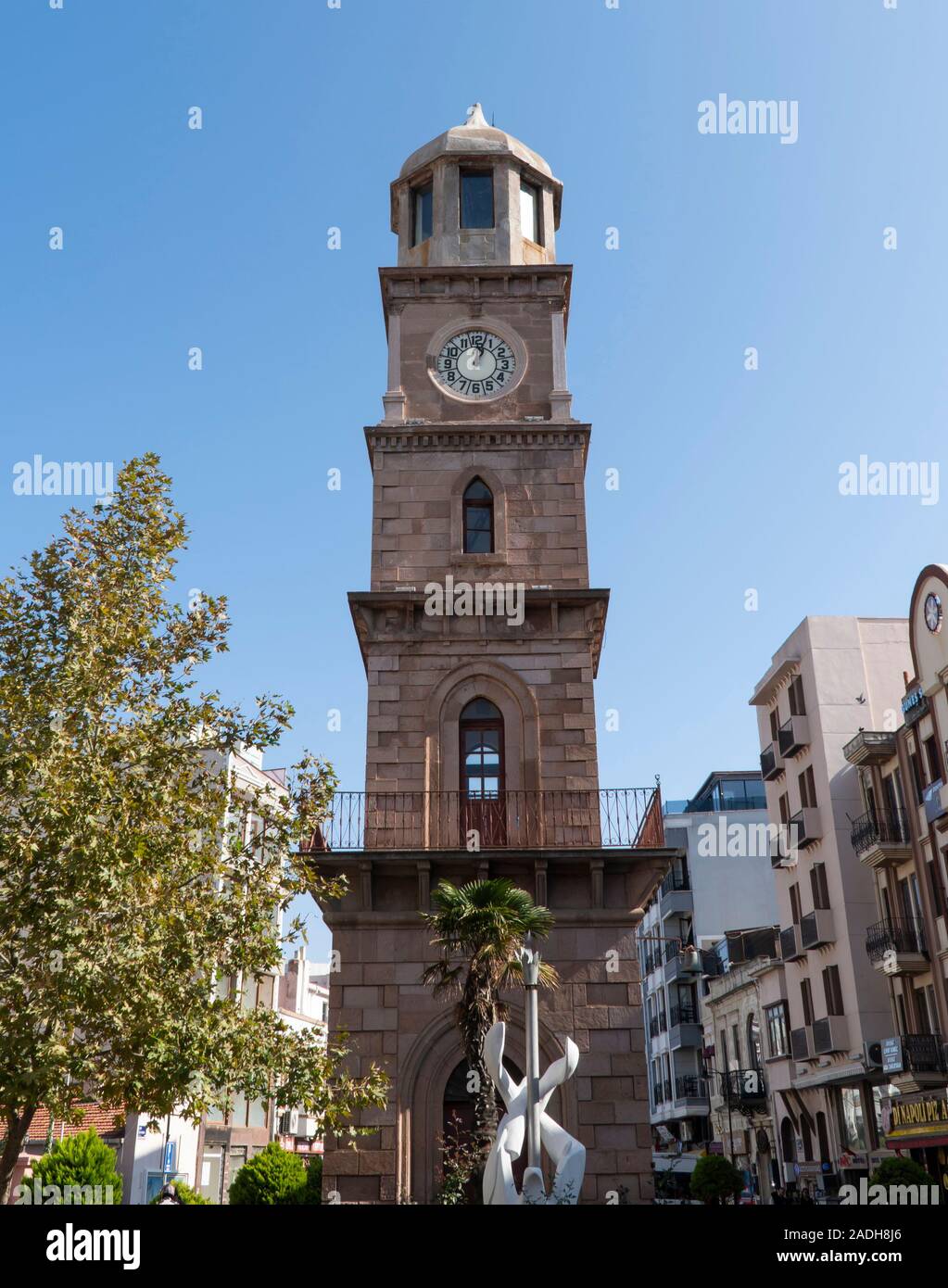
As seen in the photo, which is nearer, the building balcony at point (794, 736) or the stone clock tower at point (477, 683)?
the stone clock tower at point (477, 683)

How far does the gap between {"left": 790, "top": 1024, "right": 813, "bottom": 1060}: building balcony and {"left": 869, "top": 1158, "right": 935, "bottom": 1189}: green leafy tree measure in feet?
54.5

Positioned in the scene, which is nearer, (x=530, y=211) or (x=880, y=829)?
(x=530, y=211)

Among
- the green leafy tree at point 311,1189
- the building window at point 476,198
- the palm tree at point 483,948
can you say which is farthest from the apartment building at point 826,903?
the palm tree at point 483,948

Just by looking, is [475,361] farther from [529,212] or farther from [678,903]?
[678,903]

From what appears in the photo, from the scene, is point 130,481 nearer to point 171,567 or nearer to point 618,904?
point 171,567

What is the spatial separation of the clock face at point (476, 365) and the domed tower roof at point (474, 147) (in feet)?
16.4

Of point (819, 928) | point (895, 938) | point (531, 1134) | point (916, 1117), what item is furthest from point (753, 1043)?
point (531, 1134)

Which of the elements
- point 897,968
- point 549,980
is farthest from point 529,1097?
point 897,968

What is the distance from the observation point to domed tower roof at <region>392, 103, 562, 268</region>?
92.0 feet

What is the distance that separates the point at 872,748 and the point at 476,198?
75.0 ft

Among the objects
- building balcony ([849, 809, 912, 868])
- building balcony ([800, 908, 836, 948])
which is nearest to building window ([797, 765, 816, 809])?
building balcony ([800, 908, 836, 948])

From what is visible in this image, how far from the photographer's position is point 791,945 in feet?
151

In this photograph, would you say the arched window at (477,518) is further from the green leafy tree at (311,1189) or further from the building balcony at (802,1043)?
the building balcony at (802,1043)

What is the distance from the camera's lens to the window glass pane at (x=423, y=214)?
28.8m
